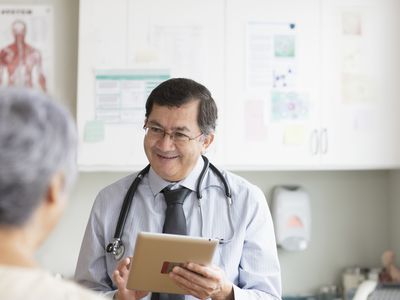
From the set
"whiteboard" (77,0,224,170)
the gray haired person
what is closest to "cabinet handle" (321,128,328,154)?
"whiteboard" (77,0,224,170)

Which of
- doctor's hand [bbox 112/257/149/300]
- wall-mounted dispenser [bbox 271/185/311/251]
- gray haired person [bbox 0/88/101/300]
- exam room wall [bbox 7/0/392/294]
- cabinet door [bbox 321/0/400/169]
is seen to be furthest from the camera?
exam room wall [bbox 7/0/392/294]

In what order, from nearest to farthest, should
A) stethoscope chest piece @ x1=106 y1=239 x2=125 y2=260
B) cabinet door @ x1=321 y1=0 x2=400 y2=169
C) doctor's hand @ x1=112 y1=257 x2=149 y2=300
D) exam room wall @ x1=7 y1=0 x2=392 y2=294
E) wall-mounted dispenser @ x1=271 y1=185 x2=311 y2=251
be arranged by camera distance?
1. doctor's hand @ x1=112 y1=257 x2=149 y2=300
2. stethoscope chest piece @ x1=106 y1=239 x2=125 y2=260
3. cabinet door @ x1=321 y1=0 x2=400 y2=169
4. wall-mounted dispenser @ x1=271 y1=185 x2=311 y2=251
5. exam room wall @ x1=7 y1=0 x2=392 y2=294

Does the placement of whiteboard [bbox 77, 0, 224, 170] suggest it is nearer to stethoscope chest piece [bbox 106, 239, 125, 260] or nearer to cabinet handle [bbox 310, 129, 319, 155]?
cabinet handle [bbox 310, 129, 319, 155]

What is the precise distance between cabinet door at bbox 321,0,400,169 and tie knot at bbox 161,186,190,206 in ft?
4.03

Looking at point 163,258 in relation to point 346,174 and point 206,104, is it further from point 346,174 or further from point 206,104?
point 346,174

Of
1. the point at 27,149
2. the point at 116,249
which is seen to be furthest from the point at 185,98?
the point at 27,149

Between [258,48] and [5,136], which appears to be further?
[258,48]

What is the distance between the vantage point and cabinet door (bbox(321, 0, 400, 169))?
331 cm

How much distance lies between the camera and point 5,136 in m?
1.01

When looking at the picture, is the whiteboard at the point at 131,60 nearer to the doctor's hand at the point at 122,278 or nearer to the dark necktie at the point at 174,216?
the dark necktie at the point at 174,216

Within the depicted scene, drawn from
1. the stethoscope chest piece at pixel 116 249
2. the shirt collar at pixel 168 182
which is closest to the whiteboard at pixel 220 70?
the shirt collar at pixel 168 182

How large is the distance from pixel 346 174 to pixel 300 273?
573 millimetres

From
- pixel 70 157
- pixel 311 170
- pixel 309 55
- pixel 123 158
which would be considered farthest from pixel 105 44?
pixel 70 157

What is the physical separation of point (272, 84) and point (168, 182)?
1200 mm
